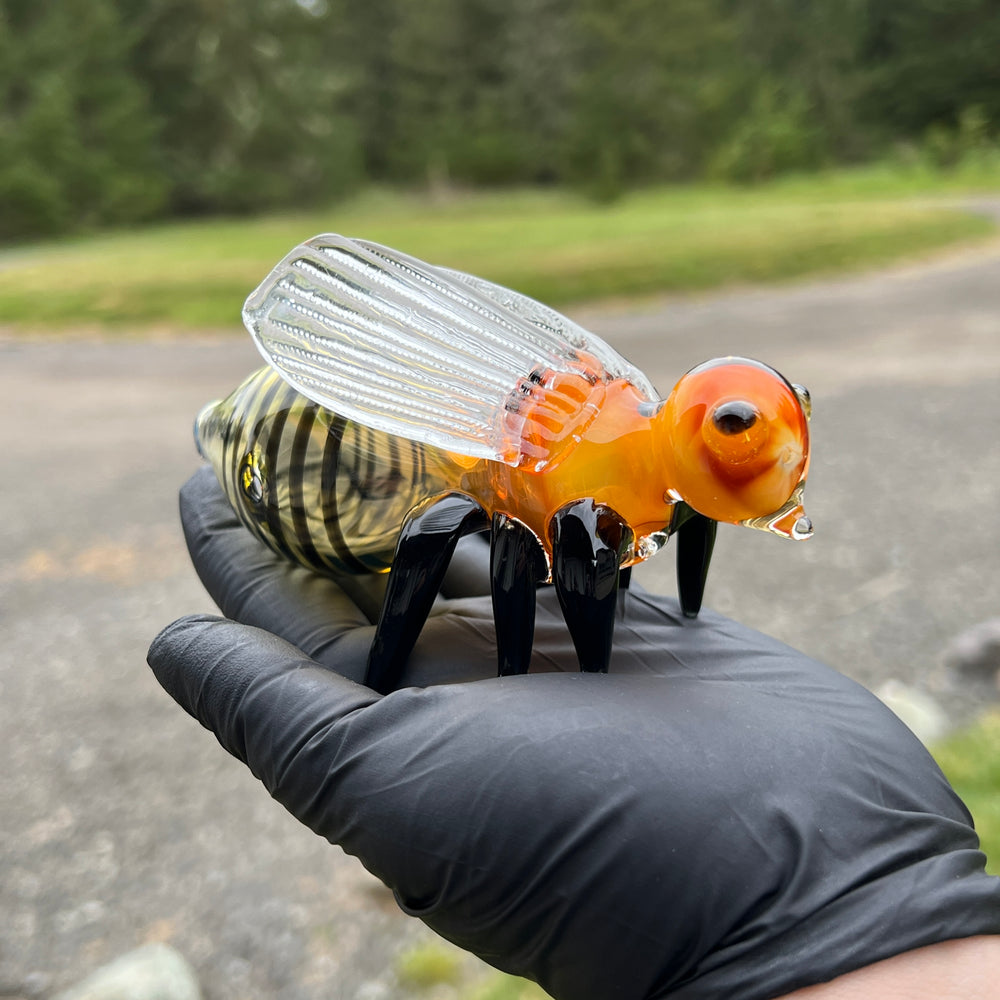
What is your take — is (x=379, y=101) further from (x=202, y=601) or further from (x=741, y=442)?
(x=741, y=442)

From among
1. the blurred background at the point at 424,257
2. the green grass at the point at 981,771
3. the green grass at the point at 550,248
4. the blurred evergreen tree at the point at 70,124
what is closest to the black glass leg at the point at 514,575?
the blurred background at the point at 424,257

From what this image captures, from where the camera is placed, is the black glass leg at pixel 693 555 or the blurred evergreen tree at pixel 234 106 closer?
the black glass leg at pixel 693 555

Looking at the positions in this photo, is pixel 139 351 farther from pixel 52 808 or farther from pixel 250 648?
pixel 250 648

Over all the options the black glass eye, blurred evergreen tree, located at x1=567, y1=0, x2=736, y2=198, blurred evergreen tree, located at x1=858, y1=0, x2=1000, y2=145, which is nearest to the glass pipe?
the black glass eye

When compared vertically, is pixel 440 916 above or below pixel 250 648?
below

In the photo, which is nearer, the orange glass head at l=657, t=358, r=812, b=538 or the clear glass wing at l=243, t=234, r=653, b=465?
the orange glass head at l=657, t=358, r=812, b=538

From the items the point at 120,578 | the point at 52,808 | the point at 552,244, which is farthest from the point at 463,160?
the point at 52,808

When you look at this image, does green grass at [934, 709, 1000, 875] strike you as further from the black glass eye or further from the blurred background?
the black glass eye

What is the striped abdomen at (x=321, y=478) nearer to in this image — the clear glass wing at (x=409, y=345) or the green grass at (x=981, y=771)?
the clear glass wing at (x=409, y=345)
